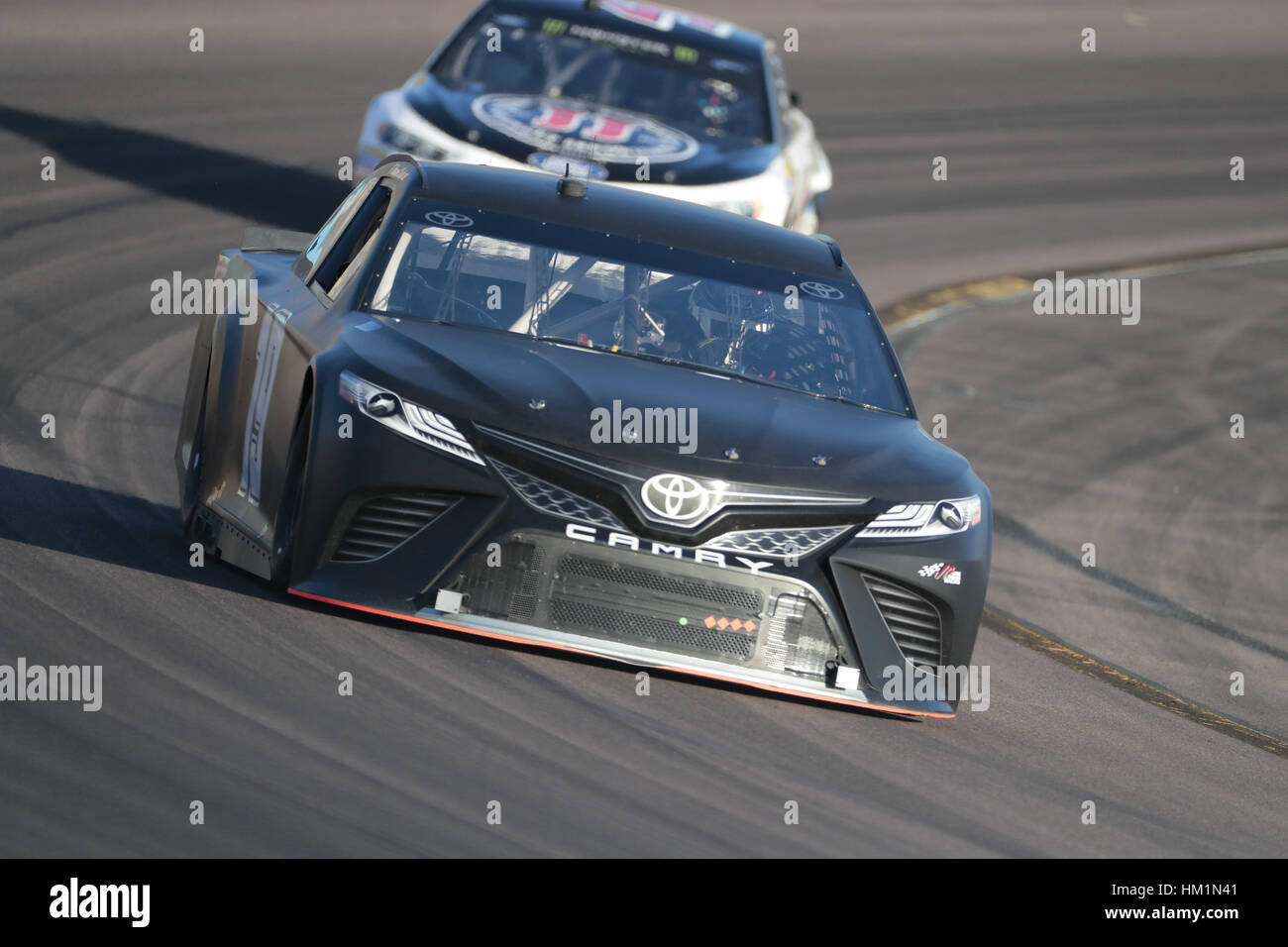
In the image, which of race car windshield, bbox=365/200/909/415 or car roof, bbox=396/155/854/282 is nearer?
race car windshield, bbox=365/200/909/415

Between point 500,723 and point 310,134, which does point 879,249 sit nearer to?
point 310,134

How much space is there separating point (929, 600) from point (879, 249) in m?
11.0

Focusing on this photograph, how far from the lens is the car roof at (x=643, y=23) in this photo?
13828 mm

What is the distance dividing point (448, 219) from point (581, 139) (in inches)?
199

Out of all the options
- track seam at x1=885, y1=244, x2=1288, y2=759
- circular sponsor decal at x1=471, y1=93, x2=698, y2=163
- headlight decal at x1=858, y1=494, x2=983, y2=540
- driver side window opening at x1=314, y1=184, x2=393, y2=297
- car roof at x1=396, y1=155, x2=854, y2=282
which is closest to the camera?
headlight decal at x1=858, y1=494, x2=983, y2=540

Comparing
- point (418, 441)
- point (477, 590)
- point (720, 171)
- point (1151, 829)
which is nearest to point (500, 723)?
point (477, 590)

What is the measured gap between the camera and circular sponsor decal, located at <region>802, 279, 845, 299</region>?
7379 millimetres

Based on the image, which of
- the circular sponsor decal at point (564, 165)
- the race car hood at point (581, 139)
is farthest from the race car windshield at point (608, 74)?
the circular sponsor decal at point (564, 165)

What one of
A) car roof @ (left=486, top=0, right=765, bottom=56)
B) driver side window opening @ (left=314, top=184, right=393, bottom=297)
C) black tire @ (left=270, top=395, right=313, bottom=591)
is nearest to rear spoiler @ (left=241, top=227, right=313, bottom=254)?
driver side window opening @ (left=314, top=184, right=393, bottom=297)

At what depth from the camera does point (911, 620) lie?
6.27 metres

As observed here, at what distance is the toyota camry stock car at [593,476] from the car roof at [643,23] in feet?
23.0

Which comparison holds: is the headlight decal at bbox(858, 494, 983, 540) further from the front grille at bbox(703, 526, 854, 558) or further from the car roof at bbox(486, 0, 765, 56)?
the car roof at bbox(486, 0, 765, 56)

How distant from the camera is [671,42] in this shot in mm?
13789

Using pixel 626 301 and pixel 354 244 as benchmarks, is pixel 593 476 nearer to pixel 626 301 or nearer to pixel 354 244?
pixel 626 301
